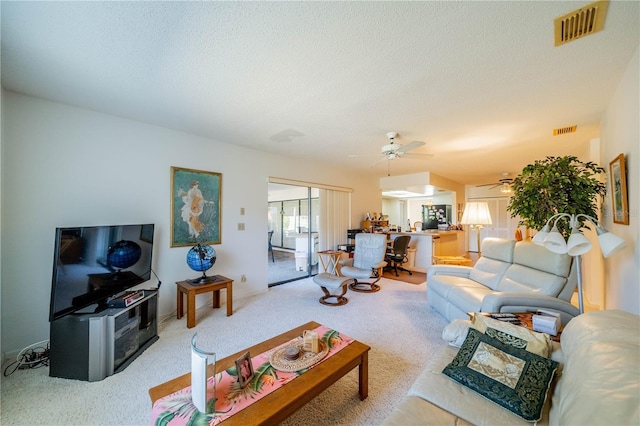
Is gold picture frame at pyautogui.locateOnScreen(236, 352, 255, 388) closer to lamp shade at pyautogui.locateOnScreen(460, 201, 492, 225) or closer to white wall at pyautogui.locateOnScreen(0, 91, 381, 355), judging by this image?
white wall at pyautogui.locateOnScreen(0, 91, 381, 355)

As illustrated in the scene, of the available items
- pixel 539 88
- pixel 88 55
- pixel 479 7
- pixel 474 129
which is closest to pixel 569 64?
pixel 539 88

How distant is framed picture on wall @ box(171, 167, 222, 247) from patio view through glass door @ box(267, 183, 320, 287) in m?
1.00

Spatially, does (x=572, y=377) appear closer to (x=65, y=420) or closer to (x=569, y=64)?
(x=569, y=64)

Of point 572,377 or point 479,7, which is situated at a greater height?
point 479,7

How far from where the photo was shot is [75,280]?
1917mm

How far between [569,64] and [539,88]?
326 millimetres

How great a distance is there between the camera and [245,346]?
2.40m

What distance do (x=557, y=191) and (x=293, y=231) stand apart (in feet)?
18.7

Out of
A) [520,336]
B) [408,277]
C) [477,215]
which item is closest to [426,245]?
[408,277]

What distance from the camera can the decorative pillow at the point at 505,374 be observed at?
42.8 inches

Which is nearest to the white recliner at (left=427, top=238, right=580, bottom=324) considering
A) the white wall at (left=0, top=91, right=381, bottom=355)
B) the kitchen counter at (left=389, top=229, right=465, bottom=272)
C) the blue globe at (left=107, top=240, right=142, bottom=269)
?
the kitchen counter at (left=389, top=229, right=465, bottom=272)

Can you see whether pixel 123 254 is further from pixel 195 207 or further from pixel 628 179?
pixel 628 179

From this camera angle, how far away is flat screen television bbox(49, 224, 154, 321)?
1.83 meters

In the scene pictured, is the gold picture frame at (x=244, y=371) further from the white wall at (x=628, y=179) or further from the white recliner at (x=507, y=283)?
the white wall at (x=628, y=179)
